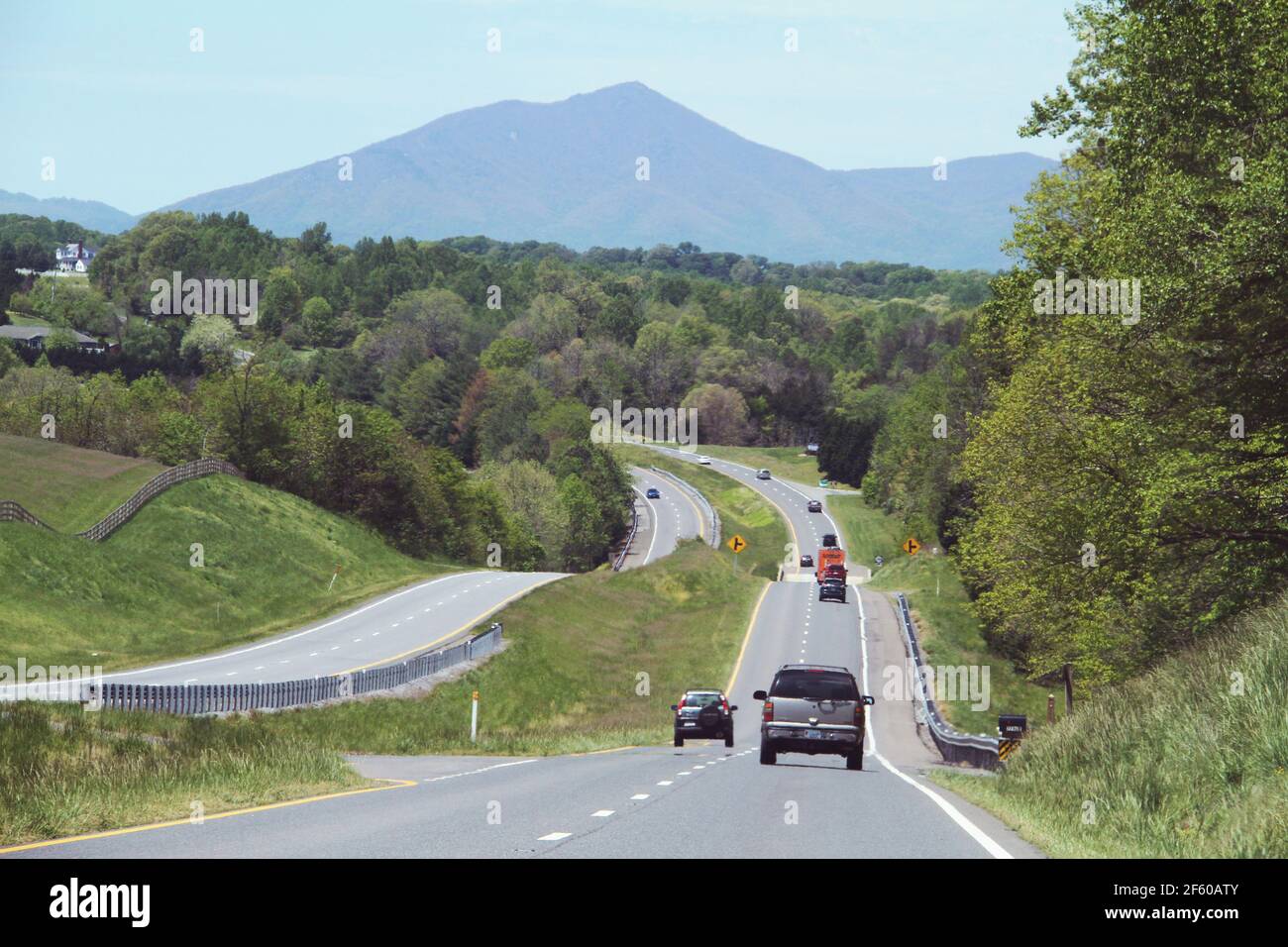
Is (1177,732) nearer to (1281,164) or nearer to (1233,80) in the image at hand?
(1281,164)

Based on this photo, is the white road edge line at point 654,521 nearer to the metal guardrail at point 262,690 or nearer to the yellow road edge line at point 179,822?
the metal guardrail at point 262,690

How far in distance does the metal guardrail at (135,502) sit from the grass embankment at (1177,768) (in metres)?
56.2

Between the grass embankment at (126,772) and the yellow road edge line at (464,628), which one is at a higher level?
the grass embankment at (126,772)

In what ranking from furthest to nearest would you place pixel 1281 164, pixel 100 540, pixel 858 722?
pixel 100 540 < pixel 858 722 < pixel 1281 164

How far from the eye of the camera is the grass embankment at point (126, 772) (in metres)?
12.5

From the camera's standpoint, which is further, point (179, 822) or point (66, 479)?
point (66, 479)

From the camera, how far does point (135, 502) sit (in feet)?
256

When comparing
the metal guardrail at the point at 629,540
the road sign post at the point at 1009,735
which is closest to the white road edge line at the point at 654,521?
the metal guardrail at the point at 629,540

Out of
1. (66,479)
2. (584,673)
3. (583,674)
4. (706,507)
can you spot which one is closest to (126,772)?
(583,674)

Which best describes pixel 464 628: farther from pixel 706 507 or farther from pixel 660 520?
pixel 706 507

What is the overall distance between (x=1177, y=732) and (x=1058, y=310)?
81.8 feet

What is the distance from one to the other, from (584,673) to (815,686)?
129ft

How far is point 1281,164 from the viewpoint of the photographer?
76.9 feet
